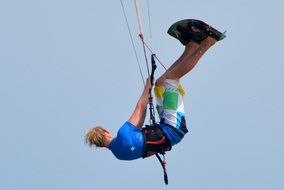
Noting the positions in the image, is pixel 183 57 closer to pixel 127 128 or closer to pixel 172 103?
pixel 172 103

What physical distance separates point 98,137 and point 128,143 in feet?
1.73

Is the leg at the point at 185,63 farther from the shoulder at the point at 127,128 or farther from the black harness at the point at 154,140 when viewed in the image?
the shoulder at the point at 127,128

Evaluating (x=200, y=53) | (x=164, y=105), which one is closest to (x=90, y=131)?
(x=164, y=105)

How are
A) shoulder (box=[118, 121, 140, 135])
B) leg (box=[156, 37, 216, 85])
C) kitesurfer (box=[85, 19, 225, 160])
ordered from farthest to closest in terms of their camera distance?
1. leg (box=[156, 37, 216, 85])
2. kitesurfer (box=[85, 19, 225, 160])
3. shoulder (box=[118, 121, 140, 135])

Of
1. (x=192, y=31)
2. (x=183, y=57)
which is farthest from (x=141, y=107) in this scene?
(x=192, y=31)

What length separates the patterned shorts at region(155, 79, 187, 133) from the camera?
13.0 meters

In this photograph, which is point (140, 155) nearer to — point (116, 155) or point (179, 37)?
point (116, 155)

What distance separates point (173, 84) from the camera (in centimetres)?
1299

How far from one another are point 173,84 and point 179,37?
1.10 meters

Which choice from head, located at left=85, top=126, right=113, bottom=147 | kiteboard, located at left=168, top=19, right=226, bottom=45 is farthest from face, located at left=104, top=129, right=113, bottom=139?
kiteboard, located at left=168, top=19, right=226, bottom=45

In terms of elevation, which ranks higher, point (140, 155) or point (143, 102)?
point (143, 102)

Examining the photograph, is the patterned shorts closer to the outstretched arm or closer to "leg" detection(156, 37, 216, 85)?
"leg" detection(156, 37, 216, 85)

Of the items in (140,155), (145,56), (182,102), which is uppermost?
(145,56)

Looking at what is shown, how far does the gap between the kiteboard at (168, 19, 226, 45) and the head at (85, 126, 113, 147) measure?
7.11 ft
